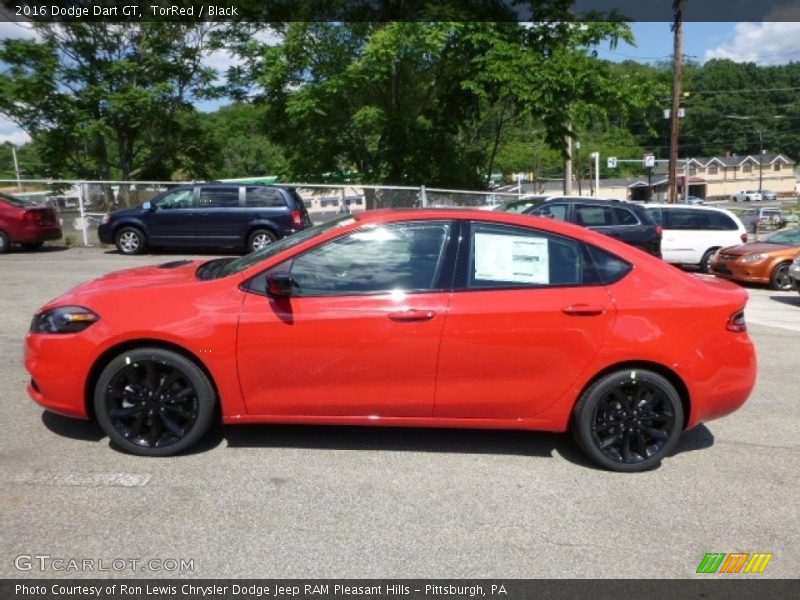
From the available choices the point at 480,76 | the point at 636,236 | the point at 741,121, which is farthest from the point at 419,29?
the point at 741,121

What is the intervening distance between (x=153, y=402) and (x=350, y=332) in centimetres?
128

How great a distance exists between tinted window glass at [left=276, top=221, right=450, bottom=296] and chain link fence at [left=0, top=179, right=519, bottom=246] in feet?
37.2

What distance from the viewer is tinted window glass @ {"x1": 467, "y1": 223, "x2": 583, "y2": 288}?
4.07m

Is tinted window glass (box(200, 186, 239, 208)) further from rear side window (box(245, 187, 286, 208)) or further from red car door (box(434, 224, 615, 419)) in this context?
red car door (box(434, 224, 615, 419))

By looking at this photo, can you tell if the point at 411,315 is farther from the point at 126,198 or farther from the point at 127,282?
the point at 126,198

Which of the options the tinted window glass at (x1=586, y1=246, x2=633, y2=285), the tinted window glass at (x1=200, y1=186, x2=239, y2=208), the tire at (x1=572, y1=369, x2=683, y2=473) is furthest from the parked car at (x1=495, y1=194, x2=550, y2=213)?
the tire at (x1=572, y1=369, x2=683, y2=473)

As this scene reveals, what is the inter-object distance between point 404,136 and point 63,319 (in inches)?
761

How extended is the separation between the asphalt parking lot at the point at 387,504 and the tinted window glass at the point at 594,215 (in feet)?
27.4

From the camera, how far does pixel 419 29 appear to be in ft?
65.4

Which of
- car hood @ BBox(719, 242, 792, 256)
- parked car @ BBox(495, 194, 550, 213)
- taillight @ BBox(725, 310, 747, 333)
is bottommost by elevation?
car hood @ BBox(719, 242, 792, 256)

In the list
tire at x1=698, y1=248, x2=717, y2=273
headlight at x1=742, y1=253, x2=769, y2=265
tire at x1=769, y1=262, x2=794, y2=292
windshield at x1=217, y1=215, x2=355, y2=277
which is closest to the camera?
windshield at x1=217, y1=215, x2=355, y2=277

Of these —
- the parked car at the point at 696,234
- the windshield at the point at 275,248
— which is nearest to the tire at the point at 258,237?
the parked car at the point at 696,234

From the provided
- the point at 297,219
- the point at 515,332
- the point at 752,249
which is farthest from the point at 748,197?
the point at 515,332

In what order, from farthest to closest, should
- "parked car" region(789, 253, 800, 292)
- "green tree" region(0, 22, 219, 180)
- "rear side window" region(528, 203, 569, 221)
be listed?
"green tree" region(0, 22, 219, 180) < "rear side window" region(528, 203, 569, 221) < "parked car" region(789, 253, 800, 292)
